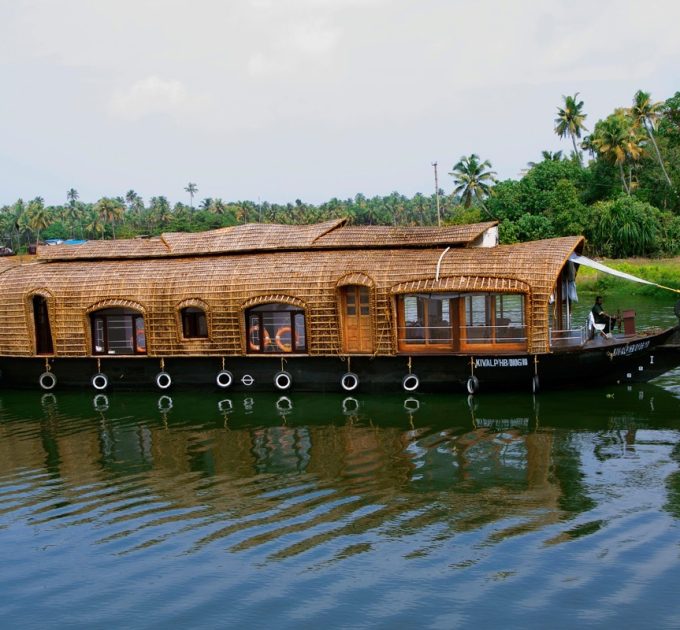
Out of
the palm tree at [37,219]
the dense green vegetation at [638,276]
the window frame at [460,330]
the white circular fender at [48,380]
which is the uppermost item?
the palm tree at [37,219]

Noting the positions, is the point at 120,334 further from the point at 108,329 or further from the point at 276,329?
the point at 276,329

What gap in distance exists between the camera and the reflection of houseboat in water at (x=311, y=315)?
14797 millimetres

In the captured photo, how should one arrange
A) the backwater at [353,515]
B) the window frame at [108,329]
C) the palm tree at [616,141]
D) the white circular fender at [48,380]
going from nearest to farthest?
the backwater at [353,515], the window frame at [108,329], the white circular fender at [48,380], the palm tree at [616,141]

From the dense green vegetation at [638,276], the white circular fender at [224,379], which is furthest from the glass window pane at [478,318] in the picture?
the dense green vegetation at [638,276]

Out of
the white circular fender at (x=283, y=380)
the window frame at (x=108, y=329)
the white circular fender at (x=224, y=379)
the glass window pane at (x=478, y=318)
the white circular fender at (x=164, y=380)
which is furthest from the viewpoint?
the window frame at (x=108, y=329)

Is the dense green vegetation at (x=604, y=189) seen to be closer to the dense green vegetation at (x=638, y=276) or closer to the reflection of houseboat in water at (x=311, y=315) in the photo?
the dense green vegetation at (x=638, y=276)

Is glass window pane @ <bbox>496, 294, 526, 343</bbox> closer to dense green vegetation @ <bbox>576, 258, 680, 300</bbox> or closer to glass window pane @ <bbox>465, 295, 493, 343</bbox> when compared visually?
glass window pane @ <bbox>465, 295, 493, 343</bbox>

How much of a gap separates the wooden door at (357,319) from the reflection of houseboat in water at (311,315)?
0.07 ft

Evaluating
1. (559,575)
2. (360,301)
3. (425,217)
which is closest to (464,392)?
(360,301)

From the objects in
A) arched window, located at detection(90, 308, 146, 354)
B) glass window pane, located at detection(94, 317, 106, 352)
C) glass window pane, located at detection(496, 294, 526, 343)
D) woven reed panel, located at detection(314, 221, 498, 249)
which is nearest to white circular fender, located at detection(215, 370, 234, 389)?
arched window, located at detection(90, 308, 146, 354)

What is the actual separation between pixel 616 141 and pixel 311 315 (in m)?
30.5

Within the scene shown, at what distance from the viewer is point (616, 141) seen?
135 feet

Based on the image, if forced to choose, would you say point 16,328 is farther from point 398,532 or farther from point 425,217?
point 425,217

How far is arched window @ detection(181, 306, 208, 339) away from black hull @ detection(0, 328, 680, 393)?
519mm
